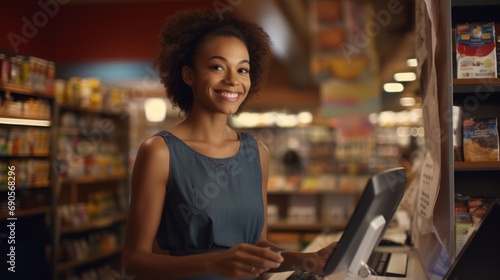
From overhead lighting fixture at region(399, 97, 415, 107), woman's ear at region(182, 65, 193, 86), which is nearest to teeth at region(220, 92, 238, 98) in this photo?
woman's ear at region(182, 65, 193, 86)

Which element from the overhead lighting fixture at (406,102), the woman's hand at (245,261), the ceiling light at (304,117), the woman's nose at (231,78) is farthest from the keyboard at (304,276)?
the ceiling light at (304,117)

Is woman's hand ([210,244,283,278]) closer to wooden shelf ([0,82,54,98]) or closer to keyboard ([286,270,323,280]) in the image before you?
keyboard ([286,270,323,280])

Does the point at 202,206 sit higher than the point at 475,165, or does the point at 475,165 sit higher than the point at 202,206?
Result: the point at 475,165

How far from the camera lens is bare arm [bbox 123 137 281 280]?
160cm

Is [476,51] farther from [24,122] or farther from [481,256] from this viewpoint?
[24,122]

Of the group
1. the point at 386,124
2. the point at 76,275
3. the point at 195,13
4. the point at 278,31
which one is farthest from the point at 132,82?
the point at 195,13

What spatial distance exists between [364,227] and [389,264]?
1.36 m

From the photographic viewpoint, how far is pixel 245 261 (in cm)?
138

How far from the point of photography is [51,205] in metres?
5.39

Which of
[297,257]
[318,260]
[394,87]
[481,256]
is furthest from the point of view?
[394,87]

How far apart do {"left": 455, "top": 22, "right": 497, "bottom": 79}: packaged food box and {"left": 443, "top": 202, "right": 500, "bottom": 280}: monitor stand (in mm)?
766

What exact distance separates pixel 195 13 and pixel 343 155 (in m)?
6.97

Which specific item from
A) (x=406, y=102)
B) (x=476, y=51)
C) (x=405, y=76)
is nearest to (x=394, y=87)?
(x=405, y=76)

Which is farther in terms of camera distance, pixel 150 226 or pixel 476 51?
pixel 476 51
